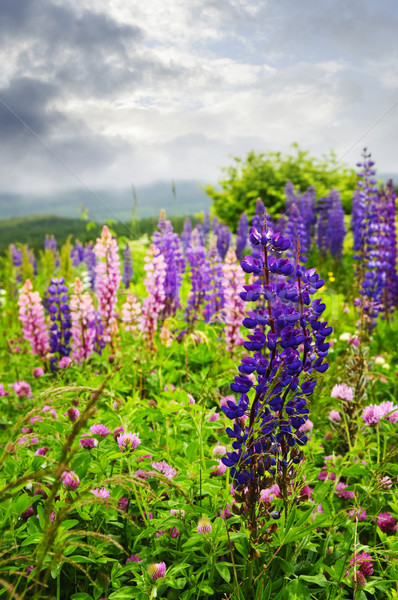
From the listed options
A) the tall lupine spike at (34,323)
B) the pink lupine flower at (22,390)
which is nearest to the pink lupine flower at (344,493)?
the pink lupine flower at (22,390)

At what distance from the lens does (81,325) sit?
3.77 meters

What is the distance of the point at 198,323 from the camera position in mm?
4699

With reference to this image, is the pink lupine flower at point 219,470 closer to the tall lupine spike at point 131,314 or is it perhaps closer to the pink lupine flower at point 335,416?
the pink lupine flower at point 335,416

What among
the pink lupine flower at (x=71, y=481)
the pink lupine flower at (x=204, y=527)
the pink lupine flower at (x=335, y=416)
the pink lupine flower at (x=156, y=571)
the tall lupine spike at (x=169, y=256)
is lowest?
the pink lupine flower at (x=156, y=571)

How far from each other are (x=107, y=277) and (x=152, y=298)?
1.25 feet

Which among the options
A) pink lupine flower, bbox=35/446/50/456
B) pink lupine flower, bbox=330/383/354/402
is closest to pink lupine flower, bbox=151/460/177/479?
pink lupine flower, bbox=35/446/50/456

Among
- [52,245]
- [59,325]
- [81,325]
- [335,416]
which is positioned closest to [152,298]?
[81,325]

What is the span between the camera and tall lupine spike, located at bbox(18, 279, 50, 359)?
3.72 meters

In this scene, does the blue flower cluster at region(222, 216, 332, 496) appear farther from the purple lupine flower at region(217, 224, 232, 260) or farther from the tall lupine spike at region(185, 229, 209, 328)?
the purple lupine flower at region(217, 224, 232, 260)

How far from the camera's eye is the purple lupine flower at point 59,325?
12.4ft

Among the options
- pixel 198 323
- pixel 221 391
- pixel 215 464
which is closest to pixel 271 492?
pixel 215 464

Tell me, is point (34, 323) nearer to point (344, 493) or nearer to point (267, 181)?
point (344, 493)

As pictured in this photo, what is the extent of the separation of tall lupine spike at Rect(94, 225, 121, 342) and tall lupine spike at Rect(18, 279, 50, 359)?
1.49 ft

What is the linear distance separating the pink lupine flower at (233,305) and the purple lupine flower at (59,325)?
1.23 m
